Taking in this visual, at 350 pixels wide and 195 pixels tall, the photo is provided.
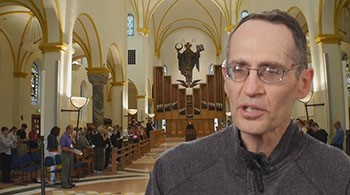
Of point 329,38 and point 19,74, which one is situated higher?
point 19,74

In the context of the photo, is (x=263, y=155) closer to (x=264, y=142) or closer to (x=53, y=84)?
(x=264, y=142)

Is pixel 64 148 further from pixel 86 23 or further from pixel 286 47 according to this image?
pixel 286 47

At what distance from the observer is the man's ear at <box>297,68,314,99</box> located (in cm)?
108

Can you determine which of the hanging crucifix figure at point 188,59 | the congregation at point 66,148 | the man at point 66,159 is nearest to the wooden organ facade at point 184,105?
the hanging crucifix figure at point 188,59

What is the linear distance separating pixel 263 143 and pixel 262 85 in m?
0.17

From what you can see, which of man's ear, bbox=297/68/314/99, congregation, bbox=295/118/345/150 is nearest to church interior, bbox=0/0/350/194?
congregation, bbox=295/118/345/150

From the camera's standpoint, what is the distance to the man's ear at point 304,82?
1.08 meters

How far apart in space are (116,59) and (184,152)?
64.7ft

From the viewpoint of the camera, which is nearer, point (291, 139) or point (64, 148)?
point (291, 139)

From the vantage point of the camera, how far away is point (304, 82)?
3.60ft

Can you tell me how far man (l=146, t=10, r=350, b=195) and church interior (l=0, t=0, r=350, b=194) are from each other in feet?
6.29

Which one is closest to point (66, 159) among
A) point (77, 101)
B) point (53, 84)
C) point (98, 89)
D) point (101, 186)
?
point (101, 186)

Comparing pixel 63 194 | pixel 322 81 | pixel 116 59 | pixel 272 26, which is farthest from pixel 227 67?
pixel 116 59

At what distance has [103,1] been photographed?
55.7 ft
